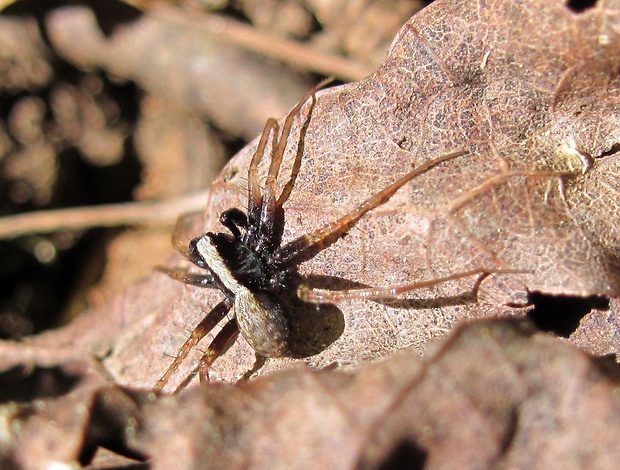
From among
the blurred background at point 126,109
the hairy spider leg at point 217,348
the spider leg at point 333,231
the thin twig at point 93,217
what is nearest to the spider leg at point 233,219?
the spider leg at point 333,231

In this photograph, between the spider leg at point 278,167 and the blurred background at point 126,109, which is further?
the blurred background at point 126,109

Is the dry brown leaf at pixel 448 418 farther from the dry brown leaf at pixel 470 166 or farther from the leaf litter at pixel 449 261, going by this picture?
the dry brown leaf at pixel 470 166

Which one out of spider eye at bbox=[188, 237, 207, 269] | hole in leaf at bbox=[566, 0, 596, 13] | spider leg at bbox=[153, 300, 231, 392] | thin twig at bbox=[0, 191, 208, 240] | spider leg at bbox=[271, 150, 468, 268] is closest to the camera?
hole in leaf at bbox=[566, 0, 596, 13]

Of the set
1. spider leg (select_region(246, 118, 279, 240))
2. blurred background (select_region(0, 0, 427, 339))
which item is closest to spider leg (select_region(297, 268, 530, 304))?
spider leg (select_region(246, 118, 279, 240))

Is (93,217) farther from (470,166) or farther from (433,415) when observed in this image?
(433,415)

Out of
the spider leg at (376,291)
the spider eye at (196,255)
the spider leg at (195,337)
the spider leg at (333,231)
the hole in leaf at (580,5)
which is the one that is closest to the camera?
the hole in leaf at (580,5)

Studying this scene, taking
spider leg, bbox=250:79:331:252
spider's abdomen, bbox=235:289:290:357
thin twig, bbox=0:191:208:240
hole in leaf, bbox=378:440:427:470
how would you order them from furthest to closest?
thin twig, bbox=0:191:208:240
spider leg, bbox=250:79:331:252
spider's abdomen, bbox=235:289:290:357
hole in leaf, bbox=378:440:427:470

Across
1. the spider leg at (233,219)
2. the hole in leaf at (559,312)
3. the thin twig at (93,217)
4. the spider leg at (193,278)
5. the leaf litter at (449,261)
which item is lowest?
the hole in leaf at (559,312)

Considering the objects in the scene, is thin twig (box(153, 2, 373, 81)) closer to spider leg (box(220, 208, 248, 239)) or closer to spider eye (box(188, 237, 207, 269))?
spider leg (box(220, 208, 248, 239))
